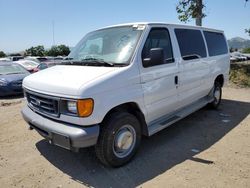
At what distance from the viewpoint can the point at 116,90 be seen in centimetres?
357

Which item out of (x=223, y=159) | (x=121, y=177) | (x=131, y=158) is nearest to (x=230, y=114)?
(x=223, y=159)

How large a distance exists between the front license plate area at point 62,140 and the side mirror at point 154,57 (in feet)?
5.44

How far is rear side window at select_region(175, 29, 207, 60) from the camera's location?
5.05 meters

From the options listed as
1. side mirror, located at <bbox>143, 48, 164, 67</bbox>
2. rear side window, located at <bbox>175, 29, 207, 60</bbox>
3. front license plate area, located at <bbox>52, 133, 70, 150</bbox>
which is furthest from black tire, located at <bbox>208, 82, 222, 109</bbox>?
front license plate area, located at <bbox>52, 133, 70, 150</bbox>

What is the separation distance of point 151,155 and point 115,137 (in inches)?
35.7

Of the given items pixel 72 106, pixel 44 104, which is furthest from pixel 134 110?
pixel 44 104

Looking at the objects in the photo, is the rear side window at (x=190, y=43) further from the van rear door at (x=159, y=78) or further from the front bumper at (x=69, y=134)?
the front bumper at (x=69, y=134)

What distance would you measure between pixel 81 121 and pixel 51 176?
3.59 ft

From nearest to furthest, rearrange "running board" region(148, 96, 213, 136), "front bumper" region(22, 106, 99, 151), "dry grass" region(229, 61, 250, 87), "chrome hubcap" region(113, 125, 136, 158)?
1. "front bumper" region(22, 106, 99, 151)
2. "chrome hubcap" region(113, 125, 136, 158)
3. "running board" region(148, 96, 213, 136)
4. "dry grass" region(229, 61, 250, 87)

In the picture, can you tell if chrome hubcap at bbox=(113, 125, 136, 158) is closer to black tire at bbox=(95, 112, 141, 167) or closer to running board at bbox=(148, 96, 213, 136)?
black tire at bbox=(95, 112, 141, 167)

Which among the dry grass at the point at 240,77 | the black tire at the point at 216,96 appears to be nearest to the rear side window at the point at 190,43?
the black tire at the point at 216,96

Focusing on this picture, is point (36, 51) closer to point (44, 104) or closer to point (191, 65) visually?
point (191, 65)

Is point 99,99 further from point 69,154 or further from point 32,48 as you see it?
point 32,48

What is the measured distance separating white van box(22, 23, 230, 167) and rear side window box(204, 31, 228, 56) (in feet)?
3.52
